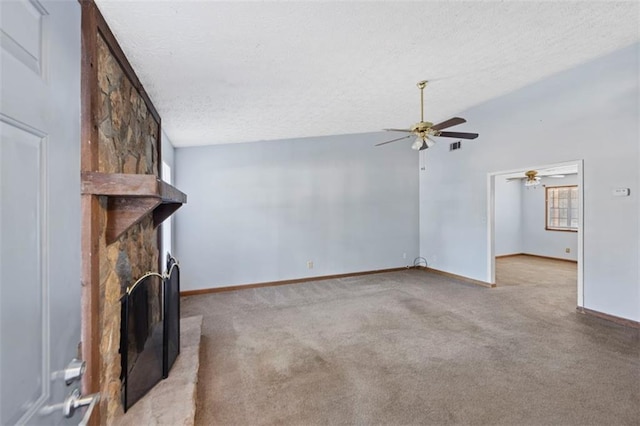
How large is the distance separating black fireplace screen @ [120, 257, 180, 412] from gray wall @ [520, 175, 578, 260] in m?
8.73

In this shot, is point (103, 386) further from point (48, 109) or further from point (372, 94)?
point (372, 94)

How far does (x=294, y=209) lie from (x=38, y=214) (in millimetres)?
4796

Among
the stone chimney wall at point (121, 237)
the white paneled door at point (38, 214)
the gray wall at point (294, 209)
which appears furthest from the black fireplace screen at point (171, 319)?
the gray wall at point (294, 209)

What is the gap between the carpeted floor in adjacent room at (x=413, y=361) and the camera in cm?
203

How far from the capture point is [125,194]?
1319 mm

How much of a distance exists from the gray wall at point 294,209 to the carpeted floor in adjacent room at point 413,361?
829 millimetres

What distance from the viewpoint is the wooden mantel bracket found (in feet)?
4.21

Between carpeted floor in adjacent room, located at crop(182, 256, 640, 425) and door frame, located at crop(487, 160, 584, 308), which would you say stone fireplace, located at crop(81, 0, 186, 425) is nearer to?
carpeted floor in adjacent room, located at crop(182, 256, 640, 425)

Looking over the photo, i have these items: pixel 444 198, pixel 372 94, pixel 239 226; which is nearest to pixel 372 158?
pixel 444 198

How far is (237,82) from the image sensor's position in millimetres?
2713

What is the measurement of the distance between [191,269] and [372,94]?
392 centimetres

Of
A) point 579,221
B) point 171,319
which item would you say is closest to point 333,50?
point 171,319

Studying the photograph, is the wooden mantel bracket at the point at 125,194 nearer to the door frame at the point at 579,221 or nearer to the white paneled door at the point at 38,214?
the white paneled door at the point at 38,214

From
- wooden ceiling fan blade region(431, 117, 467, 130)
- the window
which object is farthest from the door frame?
the window
